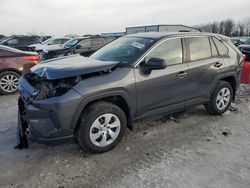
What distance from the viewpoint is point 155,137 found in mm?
4496

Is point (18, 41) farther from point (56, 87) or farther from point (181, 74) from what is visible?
point (56, 87)

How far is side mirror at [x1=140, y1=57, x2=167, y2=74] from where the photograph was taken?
4.04 meters

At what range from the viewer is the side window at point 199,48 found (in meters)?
4.82

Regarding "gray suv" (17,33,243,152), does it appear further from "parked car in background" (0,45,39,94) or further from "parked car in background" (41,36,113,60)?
"parked car in background" (41,36,113,60)

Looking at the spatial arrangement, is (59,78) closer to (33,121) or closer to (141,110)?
(33,121)

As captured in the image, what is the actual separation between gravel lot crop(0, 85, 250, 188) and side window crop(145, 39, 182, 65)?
1241mm

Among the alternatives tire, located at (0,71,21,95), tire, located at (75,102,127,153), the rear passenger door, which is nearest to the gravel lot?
tire, located at (75,102,127,153)

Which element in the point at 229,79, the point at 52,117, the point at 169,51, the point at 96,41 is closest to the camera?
the point at 52,117

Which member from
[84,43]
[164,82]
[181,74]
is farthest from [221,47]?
[84,43]

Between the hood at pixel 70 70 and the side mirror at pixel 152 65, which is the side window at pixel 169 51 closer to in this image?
the side mirror at pixel 152 65

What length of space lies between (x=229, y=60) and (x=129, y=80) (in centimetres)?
253

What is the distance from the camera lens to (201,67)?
191 inches

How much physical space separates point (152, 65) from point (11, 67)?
5193mm

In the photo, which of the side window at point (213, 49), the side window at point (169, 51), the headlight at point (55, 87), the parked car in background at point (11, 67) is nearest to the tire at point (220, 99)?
the side window at point (213, 49)
